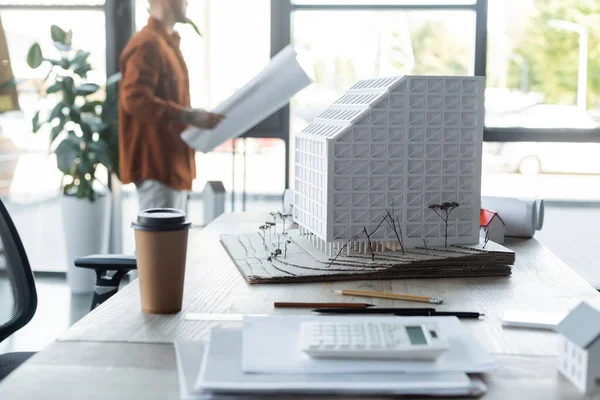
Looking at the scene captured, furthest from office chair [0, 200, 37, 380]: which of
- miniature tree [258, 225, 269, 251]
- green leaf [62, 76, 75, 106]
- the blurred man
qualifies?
green leaf [62, 76, 75, 106]

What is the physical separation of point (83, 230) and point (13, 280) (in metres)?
2.08

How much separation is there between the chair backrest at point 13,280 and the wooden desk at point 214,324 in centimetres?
37

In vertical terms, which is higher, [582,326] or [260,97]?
[260,97]

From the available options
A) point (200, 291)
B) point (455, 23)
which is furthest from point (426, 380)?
point (455, 23)

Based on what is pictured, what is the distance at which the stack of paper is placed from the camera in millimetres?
832

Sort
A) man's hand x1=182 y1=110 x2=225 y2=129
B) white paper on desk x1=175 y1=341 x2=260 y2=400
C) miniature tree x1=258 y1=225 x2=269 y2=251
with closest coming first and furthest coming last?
1. white paper on desk x1=175 y1=341 x2=260 y2=400
2. miniature tree x1=258 y1=225 x2=269 y2=251
3. man's hand x1=182 y1=110 x2=225 y2=129

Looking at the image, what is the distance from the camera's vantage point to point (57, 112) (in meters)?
3.64

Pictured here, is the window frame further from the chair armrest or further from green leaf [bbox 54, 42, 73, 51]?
the chair armrest

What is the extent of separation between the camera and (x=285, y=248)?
155cm

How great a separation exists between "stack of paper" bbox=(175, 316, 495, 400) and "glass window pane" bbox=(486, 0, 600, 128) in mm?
2883

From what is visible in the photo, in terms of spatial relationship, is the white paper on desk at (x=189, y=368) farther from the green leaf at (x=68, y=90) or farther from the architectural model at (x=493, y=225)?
the green leaf at (x=68, y=90)

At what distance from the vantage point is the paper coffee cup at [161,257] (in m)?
1.12

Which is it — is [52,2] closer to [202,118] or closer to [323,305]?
[202,118]

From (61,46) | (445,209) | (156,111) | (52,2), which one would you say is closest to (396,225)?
(445,209)
